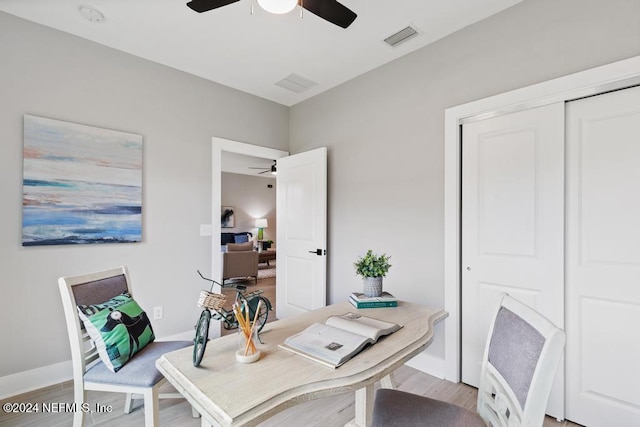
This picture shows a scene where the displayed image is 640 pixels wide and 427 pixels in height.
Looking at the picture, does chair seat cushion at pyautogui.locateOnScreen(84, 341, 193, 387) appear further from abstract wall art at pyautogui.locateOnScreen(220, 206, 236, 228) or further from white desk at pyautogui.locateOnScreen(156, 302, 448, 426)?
abstract wall art at pyautogui.locateOnScreen(220, 206, 236, 228)

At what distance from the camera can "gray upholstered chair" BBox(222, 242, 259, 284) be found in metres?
5.86

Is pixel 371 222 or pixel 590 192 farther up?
pixel 590 192

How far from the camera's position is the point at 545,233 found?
195cm

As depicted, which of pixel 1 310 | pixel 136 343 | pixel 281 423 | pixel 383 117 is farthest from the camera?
pixel 383 117

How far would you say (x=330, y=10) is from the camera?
1596 millimetres

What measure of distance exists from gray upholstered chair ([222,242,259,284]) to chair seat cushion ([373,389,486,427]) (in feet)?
16.2

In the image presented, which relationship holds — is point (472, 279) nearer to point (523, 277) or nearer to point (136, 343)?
point (523, 277)

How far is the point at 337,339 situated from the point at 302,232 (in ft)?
7.54

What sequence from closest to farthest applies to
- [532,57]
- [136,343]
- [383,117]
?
[136,343]
[532,57]
[383,117]

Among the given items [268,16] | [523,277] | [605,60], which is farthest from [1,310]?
[605,60]

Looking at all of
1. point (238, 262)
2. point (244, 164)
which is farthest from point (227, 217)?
point (238, 262)

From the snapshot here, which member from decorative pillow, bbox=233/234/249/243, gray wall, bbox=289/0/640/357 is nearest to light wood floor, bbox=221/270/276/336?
decorative pillow, bbox=233/234/249/243

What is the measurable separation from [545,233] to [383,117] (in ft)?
5.27

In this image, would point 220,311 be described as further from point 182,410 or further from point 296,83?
point 296,83
